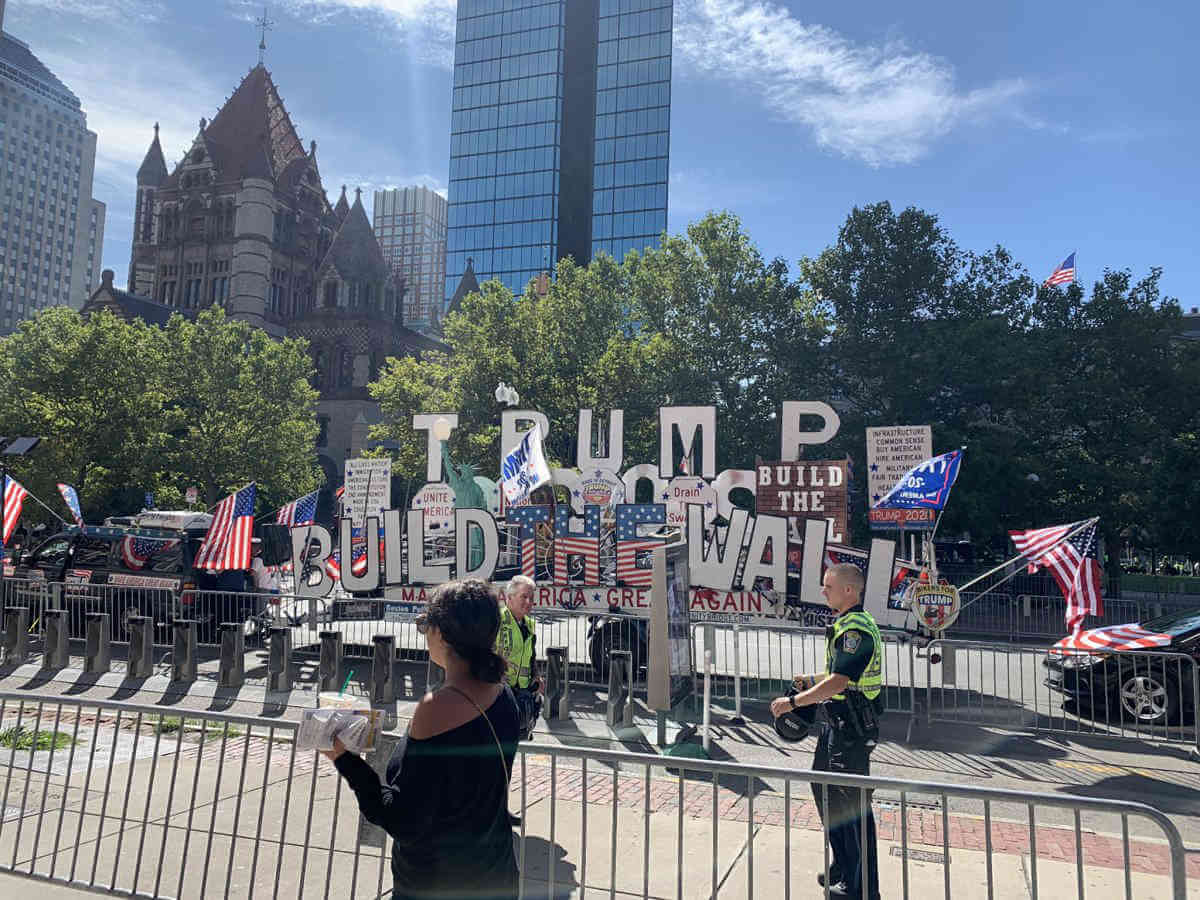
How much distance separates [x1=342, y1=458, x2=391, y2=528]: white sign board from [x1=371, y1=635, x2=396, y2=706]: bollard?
5.47 m

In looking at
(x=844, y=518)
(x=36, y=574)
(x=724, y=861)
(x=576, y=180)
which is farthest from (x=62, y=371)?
(x=576, y=180)

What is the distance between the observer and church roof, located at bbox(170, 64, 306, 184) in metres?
64.7

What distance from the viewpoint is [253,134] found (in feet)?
216

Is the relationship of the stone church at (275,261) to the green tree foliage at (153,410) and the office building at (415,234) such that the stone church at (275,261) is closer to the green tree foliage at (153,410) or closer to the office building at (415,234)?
the green tree foliage at (153,410)

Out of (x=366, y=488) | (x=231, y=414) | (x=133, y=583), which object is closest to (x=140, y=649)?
(x=133, y=583)

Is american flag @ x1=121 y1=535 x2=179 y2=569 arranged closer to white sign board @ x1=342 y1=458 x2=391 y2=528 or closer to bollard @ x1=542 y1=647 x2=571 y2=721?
white sign board @ x1=342 y1=458 x2=391 y2=528

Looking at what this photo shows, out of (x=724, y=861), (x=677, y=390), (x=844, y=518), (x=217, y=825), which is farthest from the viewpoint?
(x=677, y=390)

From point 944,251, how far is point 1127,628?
2661 cm

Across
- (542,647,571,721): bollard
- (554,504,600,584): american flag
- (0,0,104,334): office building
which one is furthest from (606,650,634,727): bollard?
(0,0,104,334): office building

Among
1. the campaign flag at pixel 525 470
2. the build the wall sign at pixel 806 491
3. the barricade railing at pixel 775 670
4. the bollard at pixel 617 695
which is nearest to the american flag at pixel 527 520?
the campaign flag at pixel 525 470

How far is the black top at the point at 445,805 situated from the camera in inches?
111

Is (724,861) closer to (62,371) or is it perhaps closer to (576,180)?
(62,371)

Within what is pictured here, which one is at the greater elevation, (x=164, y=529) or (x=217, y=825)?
(x=164, y=529)

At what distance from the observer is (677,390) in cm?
3322
